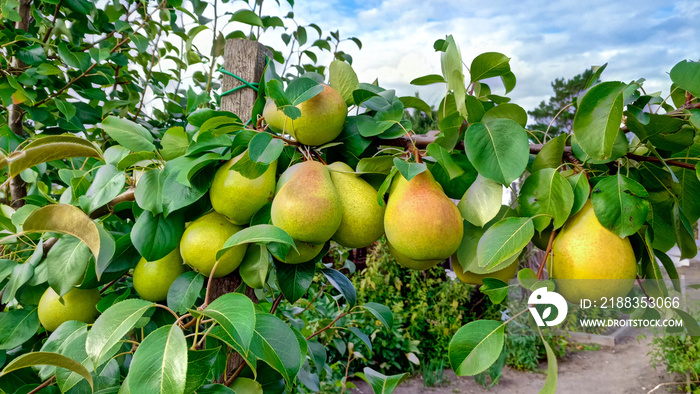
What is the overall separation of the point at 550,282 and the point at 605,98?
0.89 ft

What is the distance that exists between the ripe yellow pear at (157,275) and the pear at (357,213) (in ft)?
1.07

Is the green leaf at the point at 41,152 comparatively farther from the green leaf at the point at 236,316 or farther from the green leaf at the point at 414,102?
the green leaf at the point at 414,102

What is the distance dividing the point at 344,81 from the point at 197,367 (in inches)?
22.7

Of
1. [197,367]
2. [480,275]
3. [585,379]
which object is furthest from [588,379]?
[197,367]

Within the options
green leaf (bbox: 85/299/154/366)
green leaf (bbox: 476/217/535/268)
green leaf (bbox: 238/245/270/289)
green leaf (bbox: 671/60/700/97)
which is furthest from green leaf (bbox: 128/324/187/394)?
green leaf (bbox: 671/60/700/97)

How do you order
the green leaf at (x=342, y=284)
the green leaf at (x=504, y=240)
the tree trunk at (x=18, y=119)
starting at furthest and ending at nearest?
the tree trunk at (x=18, y=119)
the green leaf at (x=342, y=284)
the green leaf at (x=504, y=240)

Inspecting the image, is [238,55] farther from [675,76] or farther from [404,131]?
[675,76]

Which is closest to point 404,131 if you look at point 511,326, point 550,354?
point 550,354

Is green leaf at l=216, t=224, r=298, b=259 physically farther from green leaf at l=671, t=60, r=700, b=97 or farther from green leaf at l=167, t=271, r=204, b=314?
green leaf at l=671, t=60, r=700, b=97

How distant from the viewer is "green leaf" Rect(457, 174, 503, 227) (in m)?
0.68

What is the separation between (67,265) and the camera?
2.62 feet

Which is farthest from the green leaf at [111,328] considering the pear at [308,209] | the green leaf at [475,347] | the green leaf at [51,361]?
the green leaf at [475,347]

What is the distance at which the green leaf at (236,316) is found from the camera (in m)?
0.51

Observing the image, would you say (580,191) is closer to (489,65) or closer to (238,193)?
(489,65)
